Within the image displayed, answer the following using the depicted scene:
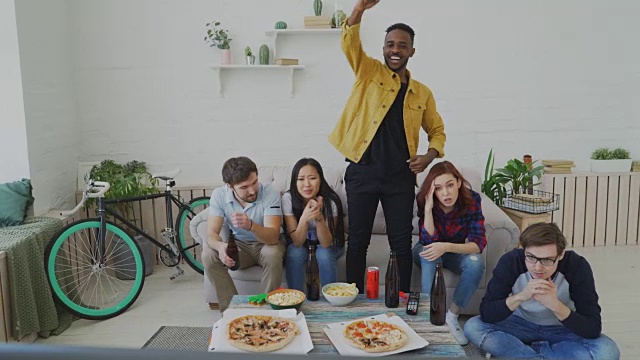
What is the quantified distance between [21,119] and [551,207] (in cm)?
308

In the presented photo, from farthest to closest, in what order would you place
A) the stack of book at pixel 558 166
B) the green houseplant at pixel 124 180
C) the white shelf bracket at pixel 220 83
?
1. the stack of book at pixel 558 166
2. the white shelf bracket at pixel 220 83
3. the green houseplant at pixel 124 180

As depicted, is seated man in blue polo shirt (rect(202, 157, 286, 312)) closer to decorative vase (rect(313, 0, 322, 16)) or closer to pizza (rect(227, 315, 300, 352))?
pizza (rect(227, 315, 300, 352))

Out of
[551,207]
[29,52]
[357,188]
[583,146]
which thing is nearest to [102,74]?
[29,52]

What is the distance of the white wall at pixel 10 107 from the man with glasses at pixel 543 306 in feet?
8.78

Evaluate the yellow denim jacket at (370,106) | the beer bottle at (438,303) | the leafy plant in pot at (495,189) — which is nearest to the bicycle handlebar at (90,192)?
the yellow denim jacket at (370,106)

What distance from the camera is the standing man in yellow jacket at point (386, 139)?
267 cm

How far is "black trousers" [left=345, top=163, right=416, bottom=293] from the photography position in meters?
2.75

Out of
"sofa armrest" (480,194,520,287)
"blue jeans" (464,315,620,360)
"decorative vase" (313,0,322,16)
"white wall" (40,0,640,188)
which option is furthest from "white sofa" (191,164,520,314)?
"decorative vase" (313,0,322,16)

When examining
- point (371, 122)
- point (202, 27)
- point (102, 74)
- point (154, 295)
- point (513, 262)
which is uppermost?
point (202, 27)

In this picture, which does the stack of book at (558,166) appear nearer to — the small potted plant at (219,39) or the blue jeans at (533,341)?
the blue jeans at (533,341)

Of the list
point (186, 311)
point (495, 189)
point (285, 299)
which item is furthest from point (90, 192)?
point (495, 189)

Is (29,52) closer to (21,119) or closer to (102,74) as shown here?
(21,119)

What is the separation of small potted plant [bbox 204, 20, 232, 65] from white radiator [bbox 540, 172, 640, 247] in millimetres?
2558

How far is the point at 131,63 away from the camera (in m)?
4.16
